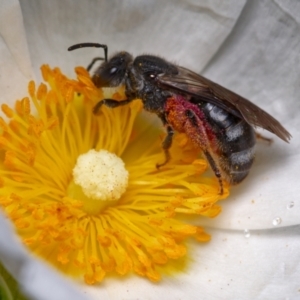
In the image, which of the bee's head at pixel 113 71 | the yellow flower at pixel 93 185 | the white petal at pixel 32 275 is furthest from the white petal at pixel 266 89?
the white petal at pixel 32 275

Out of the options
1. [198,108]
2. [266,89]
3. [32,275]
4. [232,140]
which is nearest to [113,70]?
[198,108]

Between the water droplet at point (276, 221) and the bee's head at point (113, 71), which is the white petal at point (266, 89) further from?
the bee's head at point (113, 71)

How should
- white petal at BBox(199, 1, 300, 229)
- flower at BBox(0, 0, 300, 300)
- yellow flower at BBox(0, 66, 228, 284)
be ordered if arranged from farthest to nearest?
white petal at BBox(199, 1, 300, 229), flower at BBox(0, 0, 300, 300), yellow flower at BBox(0, 66, 228, 284)

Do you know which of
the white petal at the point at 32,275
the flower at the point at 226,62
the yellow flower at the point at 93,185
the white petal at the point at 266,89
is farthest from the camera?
the white petal at the point at 266,89

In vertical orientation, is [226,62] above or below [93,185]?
above

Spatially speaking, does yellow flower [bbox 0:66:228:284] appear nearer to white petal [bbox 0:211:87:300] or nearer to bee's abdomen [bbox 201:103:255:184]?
bee's abdomen [bbox 201:103:255:184]

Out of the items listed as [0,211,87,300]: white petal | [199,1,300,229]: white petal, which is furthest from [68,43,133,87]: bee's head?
[0,211,87,300]: white petal

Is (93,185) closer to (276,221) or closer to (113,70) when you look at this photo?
(113,70)
